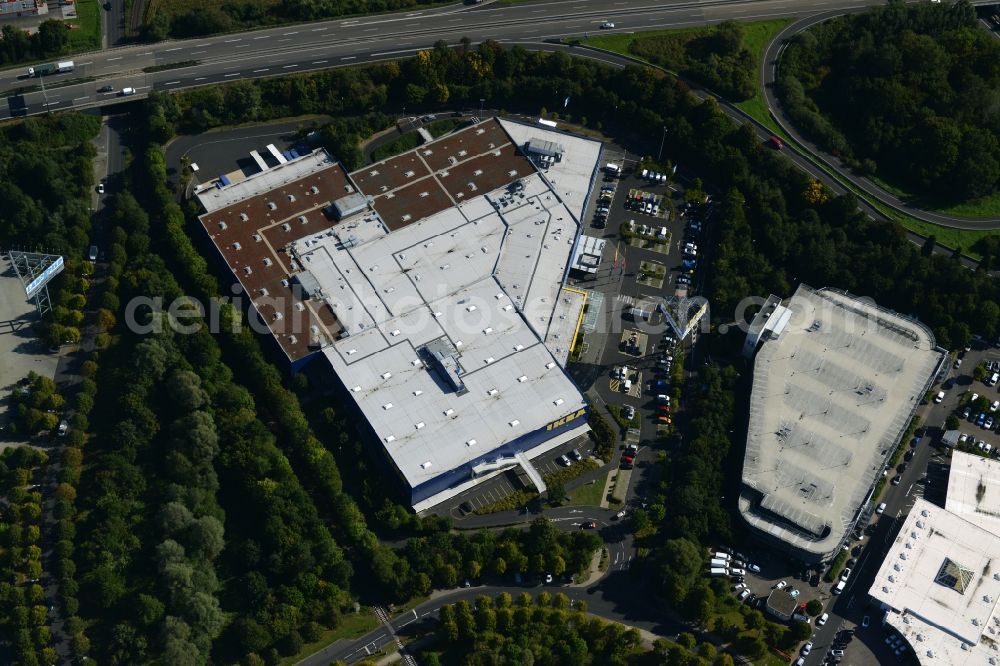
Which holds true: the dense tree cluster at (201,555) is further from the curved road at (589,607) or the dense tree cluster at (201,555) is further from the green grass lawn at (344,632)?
A: the curved road at (589,607)

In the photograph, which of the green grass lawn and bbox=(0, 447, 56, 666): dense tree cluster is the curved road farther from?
bbox=(0, 447, 56, 666): dense tree cluster

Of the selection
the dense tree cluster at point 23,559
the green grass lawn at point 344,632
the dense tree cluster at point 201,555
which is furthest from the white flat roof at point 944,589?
the dense tree cluster at point 23,559

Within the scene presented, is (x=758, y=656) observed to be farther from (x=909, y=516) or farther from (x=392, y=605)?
(x=392, y=605)

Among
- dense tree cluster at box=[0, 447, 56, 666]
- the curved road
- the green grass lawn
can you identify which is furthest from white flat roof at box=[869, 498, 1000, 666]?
dense tree cluster at box=[0, 447, 56, 666]

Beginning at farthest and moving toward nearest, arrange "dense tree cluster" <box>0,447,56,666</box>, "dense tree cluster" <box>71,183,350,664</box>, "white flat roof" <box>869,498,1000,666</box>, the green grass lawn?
"white flat roof" <box>869,498,1000,666</box> < the green grass lawn < "dense tree cluster" <box>71,183,350,664</box> < "dense tree cluster" <box>0,447,56,666</box>

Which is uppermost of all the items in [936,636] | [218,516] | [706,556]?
[218,516]

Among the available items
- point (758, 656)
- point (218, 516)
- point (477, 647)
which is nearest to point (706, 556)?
point (758, 656)
